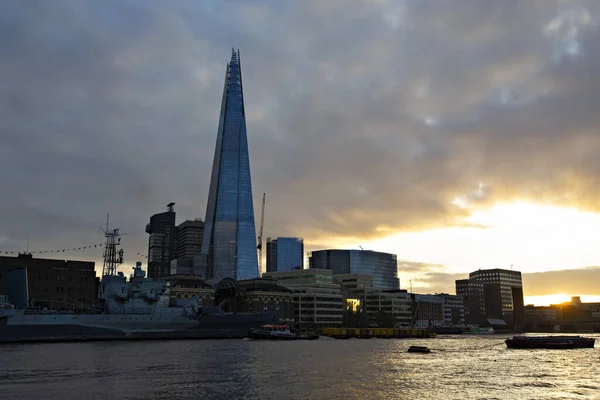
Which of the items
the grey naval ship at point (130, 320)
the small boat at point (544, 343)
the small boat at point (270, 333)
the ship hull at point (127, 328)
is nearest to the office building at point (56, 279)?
the grey naval ship at point (130, 320)

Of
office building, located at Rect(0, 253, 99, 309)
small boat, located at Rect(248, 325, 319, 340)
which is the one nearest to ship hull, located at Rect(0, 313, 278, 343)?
small boat, located at Rect(248, 325, 319, 340)

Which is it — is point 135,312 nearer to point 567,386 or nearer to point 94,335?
point 94,335

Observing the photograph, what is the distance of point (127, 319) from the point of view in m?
118

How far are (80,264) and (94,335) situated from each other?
2931 inches

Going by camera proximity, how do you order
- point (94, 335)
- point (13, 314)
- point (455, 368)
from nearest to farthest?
point (455, 368), point (13, 314), point (94, 335)

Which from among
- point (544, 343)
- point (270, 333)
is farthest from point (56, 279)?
point (544, 343)

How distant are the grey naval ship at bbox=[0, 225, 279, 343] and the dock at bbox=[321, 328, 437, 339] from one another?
33.8 meters

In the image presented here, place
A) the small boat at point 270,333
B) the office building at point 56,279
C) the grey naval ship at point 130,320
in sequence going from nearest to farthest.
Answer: the grey naval ship at point 130,320 → the small boat at point 270,333 → the office building at point 56,279

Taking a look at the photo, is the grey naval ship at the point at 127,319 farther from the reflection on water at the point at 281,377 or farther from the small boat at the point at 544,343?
the small boat at the point at 544,343

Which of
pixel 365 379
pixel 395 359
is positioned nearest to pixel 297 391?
pixel 365 379

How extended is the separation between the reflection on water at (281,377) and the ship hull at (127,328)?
2949 centimetres

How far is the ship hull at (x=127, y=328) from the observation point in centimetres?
10688

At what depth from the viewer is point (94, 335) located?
375 ft

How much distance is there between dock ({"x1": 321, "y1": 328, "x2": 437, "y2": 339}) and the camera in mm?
164625
